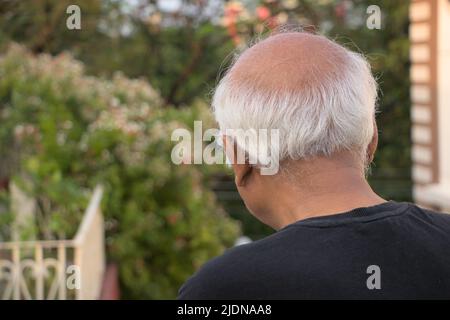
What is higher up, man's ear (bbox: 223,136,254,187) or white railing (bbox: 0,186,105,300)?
man's ear (bbox: 223,136,254,187)

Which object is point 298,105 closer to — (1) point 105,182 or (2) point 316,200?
(2) point 316,200

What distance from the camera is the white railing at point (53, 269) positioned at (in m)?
4.24

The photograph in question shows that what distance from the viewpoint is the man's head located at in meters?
1.55

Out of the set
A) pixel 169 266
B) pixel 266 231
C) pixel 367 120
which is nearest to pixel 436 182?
pixel 169 266

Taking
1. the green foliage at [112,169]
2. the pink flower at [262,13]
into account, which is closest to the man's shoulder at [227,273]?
the green foliage at [112,169]

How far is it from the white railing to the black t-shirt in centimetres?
262

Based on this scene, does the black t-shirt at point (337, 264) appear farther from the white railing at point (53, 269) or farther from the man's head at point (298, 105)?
the white railing at point (53, 269)

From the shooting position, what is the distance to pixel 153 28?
13.9 meters

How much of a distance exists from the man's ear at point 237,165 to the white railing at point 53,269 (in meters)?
2.45

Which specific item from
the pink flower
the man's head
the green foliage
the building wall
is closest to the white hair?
the man's head

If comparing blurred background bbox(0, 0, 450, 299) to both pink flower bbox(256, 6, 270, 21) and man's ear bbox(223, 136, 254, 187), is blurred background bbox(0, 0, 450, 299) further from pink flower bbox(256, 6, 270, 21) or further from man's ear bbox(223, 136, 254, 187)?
pink flower bbox(256, 6, 270, 21)

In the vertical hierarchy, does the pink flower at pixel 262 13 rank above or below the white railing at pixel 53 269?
above

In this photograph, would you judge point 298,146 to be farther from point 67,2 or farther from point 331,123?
point 67,2

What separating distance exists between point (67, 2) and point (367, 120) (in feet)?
34.6
